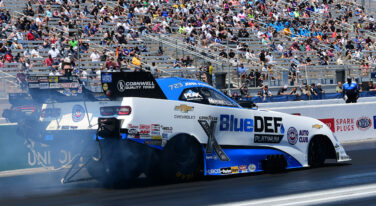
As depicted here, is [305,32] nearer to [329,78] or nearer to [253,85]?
[329,78]

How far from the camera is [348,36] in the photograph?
37031 mm

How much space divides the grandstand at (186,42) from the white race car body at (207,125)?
26.4ft

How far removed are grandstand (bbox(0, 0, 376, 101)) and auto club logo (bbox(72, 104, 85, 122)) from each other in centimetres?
782

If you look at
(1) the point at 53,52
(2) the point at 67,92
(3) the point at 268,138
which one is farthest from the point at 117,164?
(1) the point at 53,52

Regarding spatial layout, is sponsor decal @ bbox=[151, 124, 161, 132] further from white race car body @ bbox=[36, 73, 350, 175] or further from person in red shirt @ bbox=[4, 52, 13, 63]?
person in red shirt @ bbox=[4, 52, 13, 63]

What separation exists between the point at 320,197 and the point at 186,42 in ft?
65.4

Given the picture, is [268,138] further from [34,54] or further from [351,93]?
[34,54]

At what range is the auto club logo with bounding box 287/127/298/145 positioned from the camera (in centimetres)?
1134

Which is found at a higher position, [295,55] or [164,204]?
[295,55]

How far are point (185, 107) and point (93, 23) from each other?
17047mm

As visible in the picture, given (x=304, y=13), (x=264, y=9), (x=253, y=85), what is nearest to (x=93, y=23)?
(x=253, y=85)

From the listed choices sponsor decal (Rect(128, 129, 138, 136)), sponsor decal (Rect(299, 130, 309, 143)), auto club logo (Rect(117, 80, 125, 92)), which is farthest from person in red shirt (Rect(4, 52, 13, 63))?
sponsor decal (Rect(128, 129, 138, 136))

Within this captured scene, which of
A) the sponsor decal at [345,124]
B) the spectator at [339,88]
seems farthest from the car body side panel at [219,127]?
the spectator at [339,88]

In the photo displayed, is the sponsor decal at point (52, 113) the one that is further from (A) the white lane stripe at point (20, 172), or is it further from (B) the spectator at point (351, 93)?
(B) the spectator at point (351, 93)
